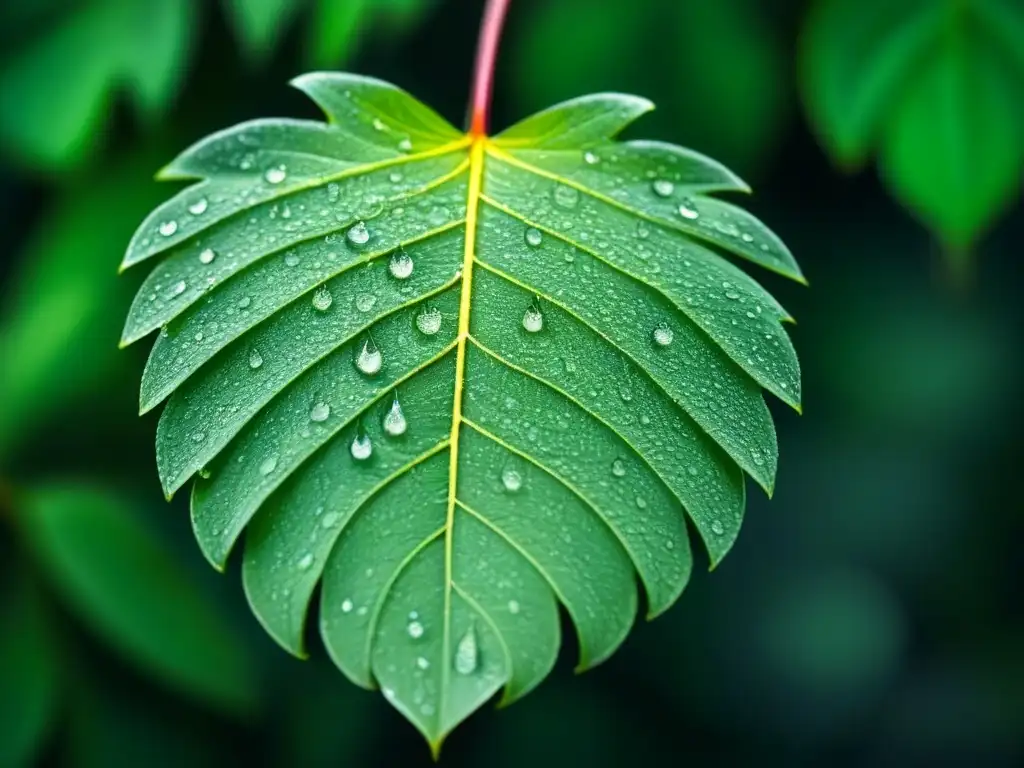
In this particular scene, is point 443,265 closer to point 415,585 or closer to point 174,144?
point 415,585

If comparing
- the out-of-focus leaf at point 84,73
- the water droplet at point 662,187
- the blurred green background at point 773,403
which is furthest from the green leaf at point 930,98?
the out-of-focus leaf at point 84,73

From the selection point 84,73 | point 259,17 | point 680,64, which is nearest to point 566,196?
point 259,17

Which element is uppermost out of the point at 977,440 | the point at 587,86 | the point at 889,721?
the point at 587,86

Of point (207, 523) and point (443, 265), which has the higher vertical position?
point (443, 265)

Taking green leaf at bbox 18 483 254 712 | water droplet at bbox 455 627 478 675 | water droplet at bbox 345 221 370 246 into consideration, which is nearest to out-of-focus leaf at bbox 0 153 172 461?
green leaf at bbox 18 483 254 712

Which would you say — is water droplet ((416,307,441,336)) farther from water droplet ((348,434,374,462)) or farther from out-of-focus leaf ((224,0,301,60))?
out-of-focus leaf ((224,0,301,60))

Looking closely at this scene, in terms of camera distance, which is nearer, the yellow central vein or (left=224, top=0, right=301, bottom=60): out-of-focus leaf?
the yellow central vein

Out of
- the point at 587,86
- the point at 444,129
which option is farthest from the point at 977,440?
the point at 444,129

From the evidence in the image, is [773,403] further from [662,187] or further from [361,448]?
[361,448]
